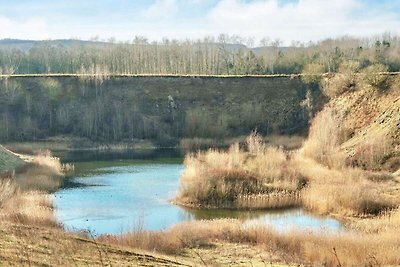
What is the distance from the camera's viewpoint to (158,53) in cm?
11388

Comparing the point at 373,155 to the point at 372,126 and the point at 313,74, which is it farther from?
the point at 313,74

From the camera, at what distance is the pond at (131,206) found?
99.8ft

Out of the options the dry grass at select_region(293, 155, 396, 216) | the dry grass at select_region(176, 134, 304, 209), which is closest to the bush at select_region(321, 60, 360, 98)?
the dry grass at select_region(293, 155, 396, 216)

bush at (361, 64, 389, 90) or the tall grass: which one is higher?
bush at (361, 64, 389, 90)

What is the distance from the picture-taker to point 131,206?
117 ft

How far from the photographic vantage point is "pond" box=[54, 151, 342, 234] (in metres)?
30.4

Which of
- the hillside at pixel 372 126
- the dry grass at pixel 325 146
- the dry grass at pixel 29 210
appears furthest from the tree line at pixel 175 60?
the dry grass at pixel 29 210

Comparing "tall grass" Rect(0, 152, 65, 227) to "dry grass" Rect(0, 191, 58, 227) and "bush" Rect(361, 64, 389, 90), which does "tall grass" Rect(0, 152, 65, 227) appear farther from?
"bush" Rect(361, 64, 389, 90)

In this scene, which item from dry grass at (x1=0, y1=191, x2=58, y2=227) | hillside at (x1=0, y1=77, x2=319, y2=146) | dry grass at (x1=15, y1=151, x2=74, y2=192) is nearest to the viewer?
dry grass at (x1=0, y1=191, x2=58, y2=227)

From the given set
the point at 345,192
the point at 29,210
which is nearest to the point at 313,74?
the point at 345,192

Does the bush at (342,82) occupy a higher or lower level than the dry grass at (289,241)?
higher

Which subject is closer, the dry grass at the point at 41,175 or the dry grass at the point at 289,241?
the dry grass at the point at 289,241

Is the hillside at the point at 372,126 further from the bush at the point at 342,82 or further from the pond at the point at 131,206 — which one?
the pond at the point at 131,206

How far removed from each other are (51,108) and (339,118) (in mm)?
38277
